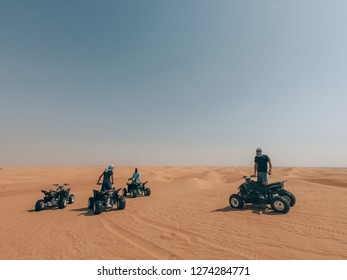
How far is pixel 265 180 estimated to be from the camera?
9.49 m

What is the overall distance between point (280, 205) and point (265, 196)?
0.72m

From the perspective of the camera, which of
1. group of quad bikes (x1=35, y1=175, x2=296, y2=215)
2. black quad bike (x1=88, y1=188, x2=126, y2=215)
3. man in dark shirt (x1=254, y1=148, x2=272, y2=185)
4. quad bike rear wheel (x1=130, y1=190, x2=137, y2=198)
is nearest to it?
group of quad bikes (x1=35, y1=175, x2=296, y2=215)

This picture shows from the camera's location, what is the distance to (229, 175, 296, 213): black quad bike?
8.59 m

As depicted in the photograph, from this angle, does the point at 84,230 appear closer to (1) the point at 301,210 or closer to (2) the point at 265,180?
(2) the point at 265,180

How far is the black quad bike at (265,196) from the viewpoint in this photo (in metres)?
8.59

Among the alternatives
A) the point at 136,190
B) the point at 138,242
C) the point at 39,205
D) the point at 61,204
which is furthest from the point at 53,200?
the point at 138,242

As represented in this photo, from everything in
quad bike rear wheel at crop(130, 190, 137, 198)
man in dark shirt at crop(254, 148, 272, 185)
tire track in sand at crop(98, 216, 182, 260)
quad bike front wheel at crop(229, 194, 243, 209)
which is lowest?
quad bike rear wheel at crop(130, 190, 137, 198)

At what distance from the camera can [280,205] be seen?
853 centimetres

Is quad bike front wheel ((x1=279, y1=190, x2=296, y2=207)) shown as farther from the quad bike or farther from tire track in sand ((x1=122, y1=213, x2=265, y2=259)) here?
the quad bike

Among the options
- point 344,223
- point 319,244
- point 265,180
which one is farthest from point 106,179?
point 344,223

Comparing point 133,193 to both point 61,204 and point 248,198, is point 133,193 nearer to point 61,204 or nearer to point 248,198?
point 61,204

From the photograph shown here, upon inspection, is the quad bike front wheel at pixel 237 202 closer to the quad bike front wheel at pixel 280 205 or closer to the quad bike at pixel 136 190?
the quad bike front wheel at pixel 280 205

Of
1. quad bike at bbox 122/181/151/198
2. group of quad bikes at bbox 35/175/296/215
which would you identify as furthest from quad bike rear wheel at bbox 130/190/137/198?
group of quad bikes at bbox 35/175/296/215

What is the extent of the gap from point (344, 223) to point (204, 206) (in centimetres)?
560
